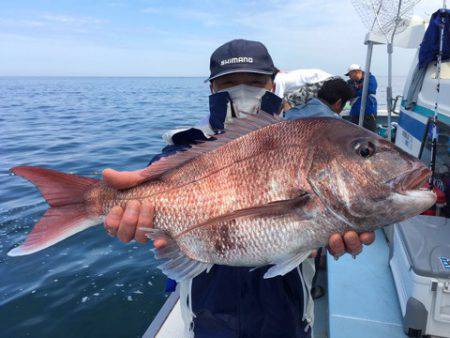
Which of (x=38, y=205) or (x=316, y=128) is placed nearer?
(x=316, y=128)

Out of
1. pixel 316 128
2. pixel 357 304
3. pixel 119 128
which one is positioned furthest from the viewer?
pixel 119 128

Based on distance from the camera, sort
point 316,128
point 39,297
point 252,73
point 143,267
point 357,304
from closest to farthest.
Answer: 1. point 316,128
2. point 252,73
3. point 357,304
4. point 39,297
5. point 143,267

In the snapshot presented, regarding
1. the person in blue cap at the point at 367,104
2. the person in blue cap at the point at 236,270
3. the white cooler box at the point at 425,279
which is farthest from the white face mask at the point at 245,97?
the person in blue cap at the point at 367,104

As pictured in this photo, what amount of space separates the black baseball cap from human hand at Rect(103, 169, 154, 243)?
0.86 metres

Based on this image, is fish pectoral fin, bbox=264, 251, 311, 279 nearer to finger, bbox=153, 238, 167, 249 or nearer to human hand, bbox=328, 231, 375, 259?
human hand, bbox=328, 231, 375, 259

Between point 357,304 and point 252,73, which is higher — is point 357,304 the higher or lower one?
the lower one

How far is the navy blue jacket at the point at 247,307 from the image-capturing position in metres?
2.01

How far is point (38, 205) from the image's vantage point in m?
7.57

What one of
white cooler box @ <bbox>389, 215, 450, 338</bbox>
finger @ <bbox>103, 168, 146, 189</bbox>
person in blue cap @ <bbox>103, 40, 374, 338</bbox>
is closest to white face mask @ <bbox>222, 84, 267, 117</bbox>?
person in blue cap @ <bbox>103, 40, 374, 338</bbox>

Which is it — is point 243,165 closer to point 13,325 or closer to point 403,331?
point 403,331

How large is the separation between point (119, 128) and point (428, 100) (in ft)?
47.7

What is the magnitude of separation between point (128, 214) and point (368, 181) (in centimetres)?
113

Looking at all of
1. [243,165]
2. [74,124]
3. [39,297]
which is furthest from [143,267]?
[74,124]

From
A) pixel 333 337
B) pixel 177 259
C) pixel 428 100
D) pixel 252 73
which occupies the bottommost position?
pixel 333 337
